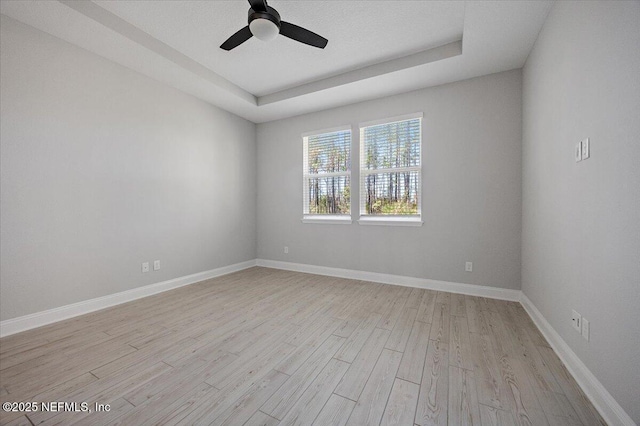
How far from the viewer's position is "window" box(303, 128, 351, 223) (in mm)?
4305

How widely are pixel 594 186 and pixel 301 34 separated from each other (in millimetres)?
2339

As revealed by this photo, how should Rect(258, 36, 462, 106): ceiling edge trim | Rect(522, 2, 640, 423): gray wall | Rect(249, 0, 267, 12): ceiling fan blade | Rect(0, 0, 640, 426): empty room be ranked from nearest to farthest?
Rect(522, 2, 640, 423): gray wall < Rect(0, 0, 640, 426): empty room < Rect(249, 0, 267, 12): ceiling fan blade < Rect(258, 36, 462, 106): ceiling edge trim

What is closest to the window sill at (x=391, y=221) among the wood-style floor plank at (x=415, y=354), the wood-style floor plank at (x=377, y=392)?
the wood-style floor plank at (x=415, y=354)

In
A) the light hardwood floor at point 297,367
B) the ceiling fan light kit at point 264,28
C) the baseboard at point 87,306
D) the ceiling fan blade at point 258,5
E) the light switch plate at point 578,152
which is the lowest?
the light hardwood floor at point 297,367

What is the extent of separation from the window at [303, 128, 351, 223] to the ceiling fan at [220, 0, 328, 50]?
208 cm

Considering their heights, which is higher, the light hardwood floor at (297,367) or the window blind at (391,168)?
the window blind at (391,168)

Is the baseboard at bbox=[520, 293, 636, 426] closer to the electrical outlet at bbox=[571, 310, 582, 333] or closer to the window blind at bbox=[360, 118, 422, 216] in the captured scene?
the electrical outlet at bbox=[571, 310, 582, 333]

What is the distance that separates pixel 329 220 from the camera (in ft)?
14.3

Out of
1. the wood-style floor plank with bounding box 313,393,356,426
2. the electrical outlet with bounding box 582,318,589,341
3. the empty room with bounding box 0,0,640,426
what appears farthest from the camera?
the electrical outlet with bounding box 582,318,589,341

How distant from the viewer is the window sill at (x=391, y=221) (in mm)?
3665

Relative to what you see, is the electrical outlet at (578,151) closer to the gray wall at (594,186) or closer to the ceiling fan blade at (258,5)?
the gray wall at (594,186)

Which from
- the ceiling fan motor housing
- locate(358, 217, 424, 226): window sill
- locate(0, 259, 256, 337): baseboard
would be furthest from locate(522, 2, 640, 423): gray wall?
locate(0, 259, 256, 337): baseboard

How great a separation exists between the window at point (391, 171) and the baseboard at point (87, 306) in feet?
9.28

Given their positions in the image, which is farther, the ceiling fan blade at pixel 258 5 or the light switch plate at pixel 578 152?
the ceiling fan blade at pixel 258 5
